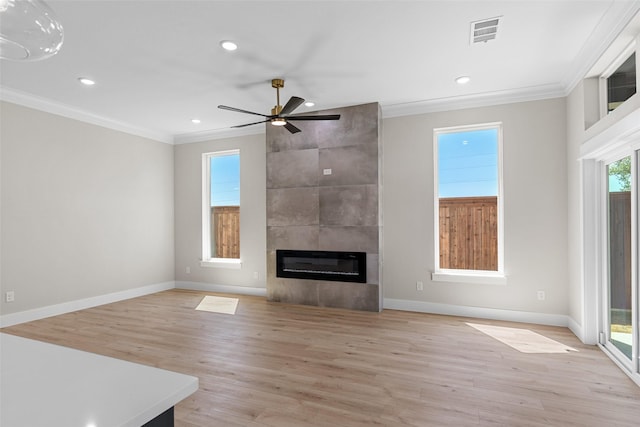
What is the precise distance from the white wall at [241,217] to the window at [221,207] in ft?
0.36

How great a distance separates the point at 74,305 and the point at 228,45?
14.0 feet

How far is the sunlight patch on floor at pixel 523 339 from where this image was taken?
11.0ft

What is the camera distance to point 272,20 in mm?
2758

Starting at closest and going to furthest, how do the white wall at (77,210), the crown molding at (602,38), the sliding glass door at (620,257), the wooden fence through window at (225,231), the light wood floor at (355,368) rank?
the light wood floor at (355,368)
the crown molding at (602,38)
the sliding glass door at (620,257)
the white wall at (77,210)
the wooden fence through window at (225,231)

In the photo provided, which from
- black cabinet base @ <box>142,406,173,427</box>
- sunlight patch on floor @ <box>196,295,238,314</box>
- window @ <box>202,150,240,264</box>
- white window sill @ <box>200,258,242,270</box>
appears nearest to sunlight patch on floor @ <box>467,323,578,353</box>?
sunlight patch on floor @ <box>196,295,238,314</box>

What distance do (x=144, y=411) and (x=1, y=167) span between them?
194 inches

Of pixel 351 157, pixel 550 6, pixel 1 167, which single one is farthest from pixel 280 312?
pixel 550 6

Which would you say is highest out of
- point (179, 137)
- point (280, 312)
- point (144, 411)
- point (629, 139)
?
point (179, 137)

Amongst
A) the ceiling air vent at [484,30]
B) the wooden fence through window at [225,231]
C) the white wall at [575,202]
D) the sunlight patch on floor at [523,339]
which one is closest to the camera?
the ceiling air vent at [484,30]

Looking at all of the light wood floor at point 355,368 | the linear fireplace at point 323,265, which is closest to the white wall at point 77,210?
the light wood floor at point 355,368

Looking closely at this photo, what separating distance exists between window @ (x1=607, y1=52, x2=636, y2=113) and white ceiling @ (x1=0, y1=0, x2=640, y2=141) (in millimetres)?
239

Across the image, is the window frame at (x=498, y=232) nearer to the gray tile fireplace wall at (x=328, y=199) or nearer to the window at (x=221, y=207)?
the gray tile fireplace wall at (x=328, y=199)

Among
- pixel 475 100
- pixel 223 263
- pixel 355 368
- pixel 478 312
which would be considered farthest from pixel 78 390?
pixel 223 263

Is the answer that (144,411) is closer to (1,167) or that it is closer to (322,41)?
(322,41)
